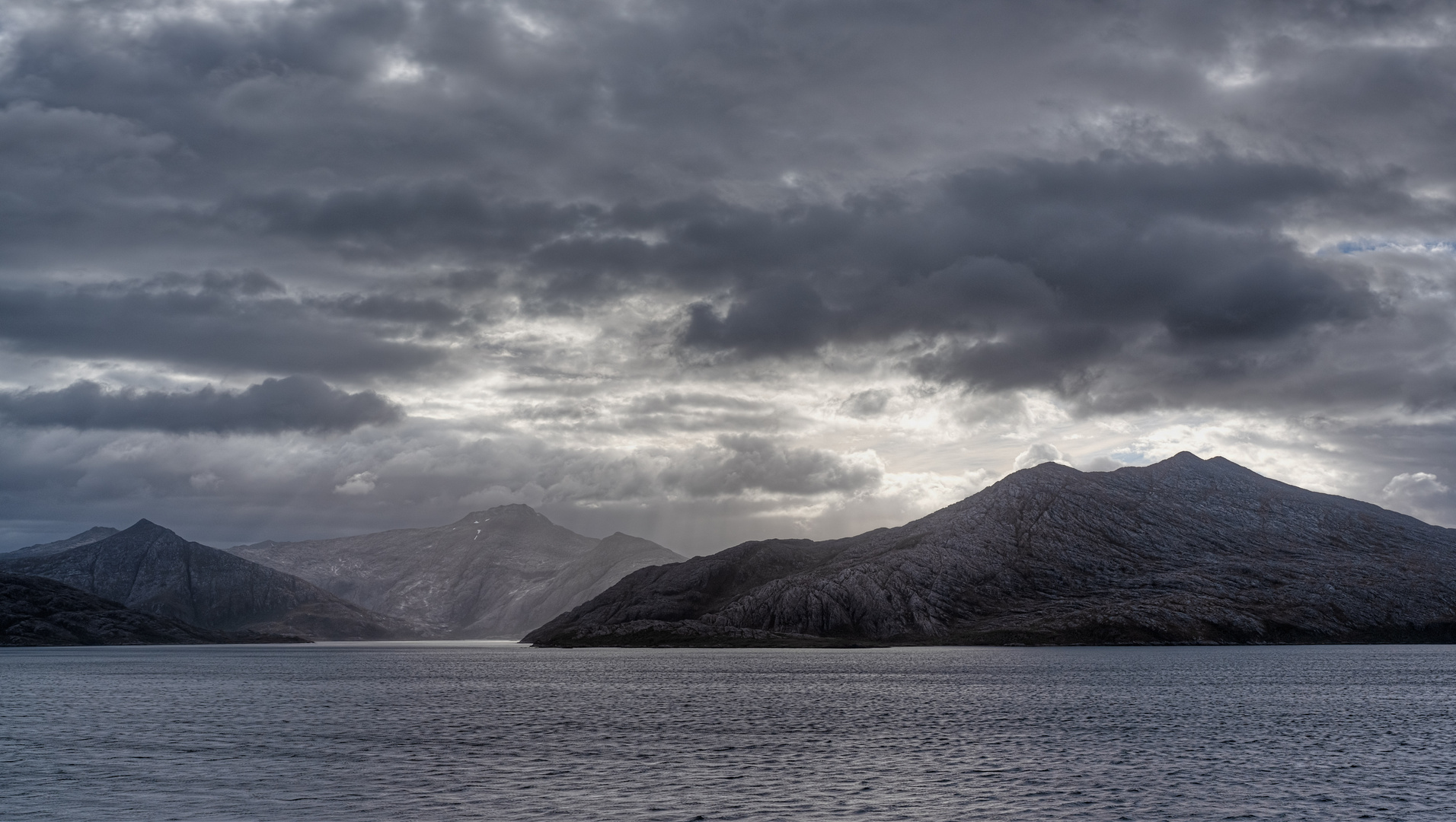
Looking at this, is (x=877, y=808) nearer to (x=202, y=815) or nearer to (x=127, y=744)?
(x=202, y=815)

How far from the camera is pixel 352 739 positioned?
103 m

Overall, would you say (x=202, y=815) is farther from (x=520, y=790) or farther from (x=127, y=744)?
(x=127, y=744)

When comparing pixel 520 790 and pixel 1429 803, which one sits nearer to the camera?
pixel 1429 803

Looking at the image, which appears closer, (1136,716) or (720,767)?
(720,767)

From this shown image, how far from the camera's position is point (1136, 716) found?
124375 mm

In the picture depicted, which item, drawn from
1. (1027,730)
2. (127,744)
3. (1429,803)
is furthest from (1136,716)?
(127,744)

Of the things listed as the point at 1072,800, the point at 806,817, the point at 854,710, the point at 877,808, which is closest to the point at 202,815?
the point at 806,817

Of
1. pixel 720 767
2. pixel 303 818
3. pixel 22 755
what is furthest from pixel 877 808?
pixel 22 755

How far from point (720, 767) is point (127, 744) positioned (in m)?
60.1

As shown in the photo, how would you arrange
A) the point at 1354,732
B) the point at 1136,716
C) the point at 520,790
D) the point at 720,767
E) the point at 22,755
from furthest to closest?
the point at 1136,716
the point at 1354,732
the point at 22,755
the point at 720,767
the point at 520,790

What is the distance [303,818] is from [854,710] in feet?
292

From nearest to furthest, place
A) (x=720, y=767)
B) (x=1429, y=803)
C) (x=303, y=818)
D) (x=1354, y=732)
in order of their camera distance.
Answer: (x=303, y=818) → (x=1429, y=803) → (x=720, y=767) → (x=1354, y=732)

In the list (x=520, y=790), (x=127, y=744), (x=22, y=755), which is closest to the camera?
(x=520, y=790)

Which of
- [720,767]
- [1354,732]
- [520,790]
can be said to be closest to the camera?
[520,790]
